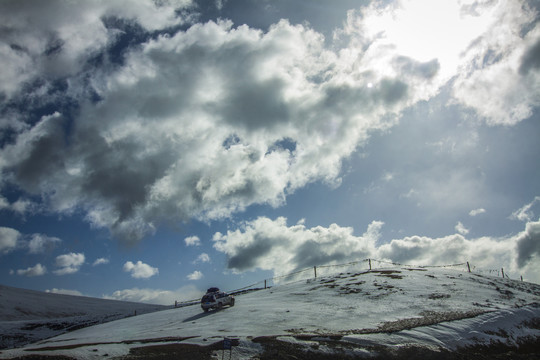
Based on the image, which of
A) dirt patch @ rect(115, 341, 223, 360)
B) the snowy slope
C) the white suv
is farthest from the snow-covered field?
the snowy slope

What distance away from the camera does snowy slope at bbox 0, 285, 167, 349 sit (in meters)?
50.1

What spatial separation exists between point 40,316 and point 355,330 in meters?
94.5

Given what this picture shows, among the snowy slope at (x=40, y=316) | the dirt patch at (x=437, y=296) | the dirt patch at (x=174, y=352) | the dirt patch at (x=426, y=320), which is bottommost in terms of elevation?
the snowy slope at (x=40, y=316)

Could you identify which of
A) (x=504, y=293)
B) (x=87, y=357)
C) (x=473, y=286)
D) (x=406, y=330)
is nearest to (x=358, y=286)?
(x=473, y=286)

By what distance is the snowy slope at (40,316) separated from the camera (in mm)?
50062

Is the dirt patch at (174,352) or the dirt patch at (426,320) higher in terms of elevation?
the dirt patch at (426,320)

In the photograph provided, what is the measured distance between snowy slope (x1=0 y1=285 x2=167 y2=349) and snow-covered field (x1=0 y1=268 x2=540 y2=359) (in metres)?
25.0

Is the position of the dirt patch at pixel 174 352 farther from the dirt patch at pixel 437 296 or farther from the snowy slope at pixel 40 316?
the snowy slope at pixel 40 316

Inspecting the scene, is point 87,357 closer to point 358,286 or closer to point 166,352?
point 166,352

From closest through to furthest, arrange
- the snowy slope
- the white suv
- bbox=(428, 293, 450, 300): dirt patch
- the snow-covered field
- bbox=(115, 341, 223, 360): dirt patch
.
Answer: bbox=(115, 341, 223, 360): dirt patch < the snow-covered field < bbox=(428, 293, 450, 300): dirt patch < the white suv < the snowy slope

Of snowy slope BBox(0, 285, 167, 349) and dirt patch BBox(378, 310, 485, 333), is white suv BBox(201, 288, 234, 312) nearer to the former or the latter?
dirt patch BBox(378, 310, 485, 333)

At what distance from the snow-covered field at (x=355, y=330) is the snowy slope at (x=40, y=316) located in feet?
82.0

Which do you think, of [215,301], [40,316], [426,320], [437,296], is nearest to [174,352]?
[426,320]

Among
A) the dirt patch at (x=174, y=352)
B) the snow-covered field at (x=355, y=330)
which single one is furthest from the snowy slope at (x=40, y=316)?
the dirt patch at (x=174, y=352)
